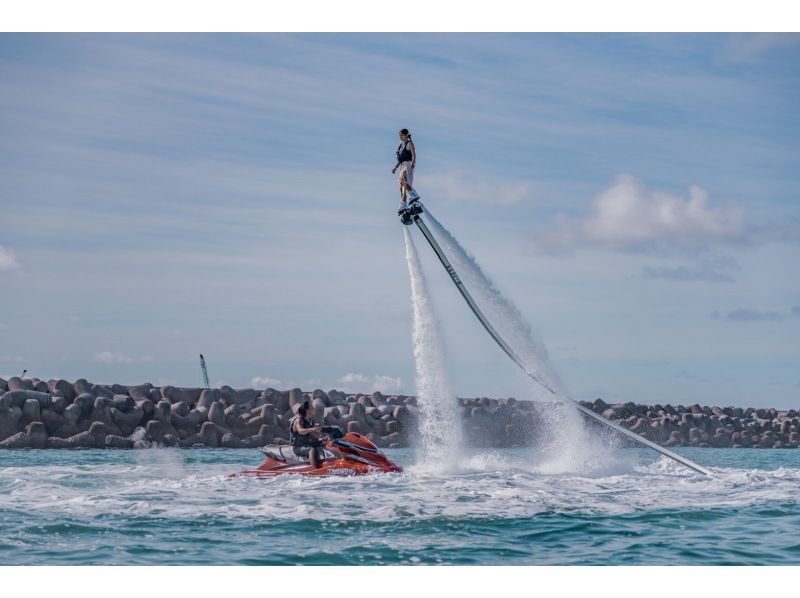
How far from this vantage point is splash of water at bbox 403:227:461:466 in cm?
1623

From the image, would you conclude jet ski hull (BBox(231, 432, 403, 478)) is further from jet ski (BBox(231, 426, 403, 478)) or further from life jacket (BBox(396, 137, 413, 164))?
life jacket (BBox(396, 137, 413, 164))

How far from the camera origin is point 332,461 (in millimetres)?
15141

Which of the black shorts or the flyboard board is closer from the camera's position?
the flyboard board

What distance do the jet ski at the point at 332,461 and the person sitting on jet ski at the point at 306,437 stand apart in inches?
3.7

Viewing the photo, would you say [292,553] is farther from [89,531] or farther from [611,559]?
[611,559]

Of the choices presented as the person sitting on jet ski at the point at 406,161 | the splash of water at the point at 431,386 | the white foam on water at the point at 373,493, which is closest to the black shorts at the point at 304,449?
the white foam on water at the point at 373,493

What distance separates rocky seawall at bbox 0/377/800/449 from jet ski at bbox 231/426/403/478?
13.5ft

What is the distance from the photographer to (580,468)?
57.5 feet

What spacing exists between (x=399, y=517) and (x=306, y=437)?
152 inches

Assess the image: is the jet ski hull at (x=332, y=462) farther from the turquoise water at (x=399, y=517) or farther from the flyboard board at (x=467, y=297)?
the flyboard board at (x=467, y=297)

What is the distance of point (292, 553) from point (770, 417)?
91.0ft

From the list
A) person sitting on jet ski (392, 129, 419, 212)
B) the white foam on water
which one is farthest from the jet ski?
person sitting on jet ski (392, 129, 419, 212)

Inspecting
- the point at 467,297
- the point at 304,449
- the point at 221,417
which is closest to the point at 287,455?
the point at 304,449

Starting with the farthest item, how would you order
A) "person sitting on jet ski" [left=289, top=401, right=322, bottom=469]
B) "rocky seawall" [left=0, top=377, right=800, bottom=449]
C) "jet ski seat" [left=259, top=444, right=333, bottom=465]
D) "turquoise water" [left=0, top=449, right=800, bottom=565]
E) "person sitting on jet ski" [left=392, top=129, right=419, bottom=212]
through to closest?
"rocky seawall" [left=0, top=377, right=800, bottom=449]
"jet ski seat" [left=259, top=444, right=333, bottom=465]
"person sitting on jet ski" [left=289, top=401, right=322, bottom=469]
"person sitting on jet ski" [left=392, top=129, right=419, bottom=212]
"turquoise water" [left=0, top=449, right=800, bottom=565]
